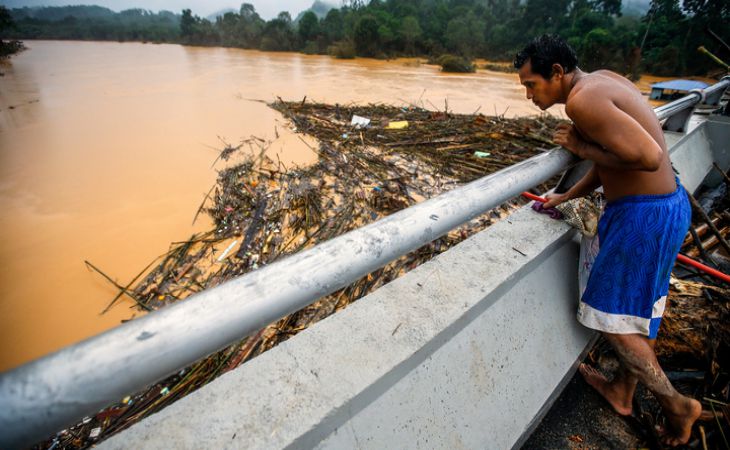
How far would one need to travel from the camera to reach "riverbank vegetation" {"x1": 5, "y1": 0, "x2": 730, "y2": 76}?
969 inches

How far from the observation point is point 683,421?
1.64 meters

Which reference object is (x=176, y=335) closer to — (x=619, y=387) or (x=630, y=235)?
(x=630, y=235)

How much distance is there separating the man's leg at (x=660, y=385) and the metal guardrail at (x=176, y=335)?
1.52m

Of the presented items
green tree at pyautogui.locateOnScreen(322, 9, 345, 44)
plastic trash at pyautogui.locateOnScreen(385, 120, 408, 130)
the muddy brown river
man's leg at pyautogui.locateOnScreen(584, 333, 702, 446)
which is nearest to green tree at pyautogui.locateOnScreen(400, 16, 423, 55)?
green tree at pyautogui.locateOnScreen(322, 9, 345, 44)

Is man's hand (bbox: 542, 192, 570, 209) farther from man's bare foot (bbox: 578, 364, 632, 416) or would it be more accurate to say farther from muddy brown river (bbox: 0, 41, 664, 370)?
muddy brown river (bbox: 0, 41, 664, 370)

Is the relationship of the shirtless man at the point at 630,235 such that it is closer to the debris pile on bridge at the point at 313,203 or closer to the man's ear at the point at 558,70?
the man's ear at the point at 558,70

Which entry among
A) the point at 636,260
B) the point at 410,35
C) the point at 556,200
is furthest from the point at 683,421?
the point at 410,35

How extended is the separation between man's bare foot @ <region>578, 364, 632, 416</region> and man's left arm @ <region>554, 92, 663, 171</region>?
1.21m

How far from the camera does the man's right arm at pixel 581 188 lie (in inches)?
72.4

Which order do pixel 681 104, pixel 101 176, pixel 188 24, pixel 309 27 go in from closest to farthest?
pixel 681 104 < pixel 101 176 < pixel 309 27 < pixel 188 24

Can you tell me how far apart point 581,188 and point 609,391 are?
114cm

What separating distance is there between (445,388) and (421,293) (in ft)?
1.15

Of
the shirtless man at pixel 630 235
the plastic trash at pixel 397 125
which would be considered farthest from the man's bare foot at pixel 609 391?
the plastic trash at pixel 397 125

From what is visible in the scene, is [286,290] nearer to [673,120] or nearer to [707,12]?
[673,120]
